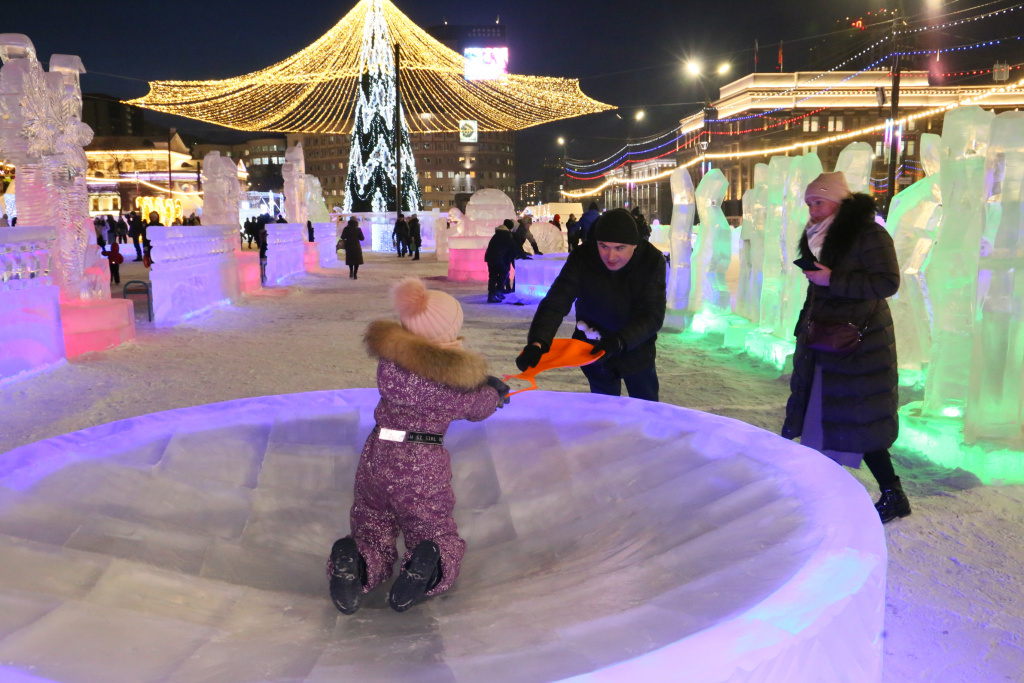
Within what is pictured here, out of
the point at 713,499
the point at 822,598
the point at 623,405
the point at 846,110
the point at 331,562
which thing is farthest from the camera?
the point at 846,110

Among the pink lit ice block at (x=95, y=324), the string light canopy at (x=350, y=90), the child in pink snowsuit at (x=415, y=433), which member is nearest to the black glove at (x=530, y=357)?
the child in pink snowsuit at (x=415, y=433)

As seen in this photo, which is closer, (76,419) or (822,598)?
(822,598)

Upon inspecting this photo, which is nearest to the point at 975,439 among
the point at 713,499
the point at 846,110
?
the point at 713,499

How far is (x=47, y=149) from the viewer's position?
892 centimetres

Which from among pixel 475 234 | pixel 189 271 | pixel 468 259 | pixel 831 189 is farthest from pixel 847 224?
pixel 475 234

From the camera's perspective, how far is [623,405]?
11.2 feet

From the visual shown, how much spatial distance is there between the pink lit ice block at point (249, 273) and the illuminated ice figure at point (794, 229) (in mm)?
10387

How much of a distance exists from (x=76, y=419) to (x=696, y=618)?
5.51m

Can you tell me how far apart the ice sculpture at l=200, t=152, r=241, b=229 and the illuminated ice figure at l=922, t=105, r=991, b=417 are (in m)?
13.3

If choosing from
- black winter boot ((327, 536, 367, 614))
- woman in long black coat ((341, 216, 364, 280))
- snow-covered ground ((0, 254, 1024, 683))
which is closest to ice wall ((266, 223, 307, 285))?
woman in long black coat ((341, 216, 364, 280))

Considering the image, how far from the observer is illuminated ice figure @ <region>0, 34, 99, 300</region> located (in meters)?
8.34

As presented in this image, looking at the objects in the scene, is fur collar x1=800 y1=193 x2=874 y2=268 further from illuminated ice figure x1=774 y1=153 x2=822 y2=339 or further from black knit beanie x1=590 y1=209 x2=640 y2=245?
illuminated ice figure x1=774 y1=153 x2=822 y2=339

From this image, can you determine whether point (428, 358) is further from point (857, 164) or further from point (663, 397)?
point (857, 164)

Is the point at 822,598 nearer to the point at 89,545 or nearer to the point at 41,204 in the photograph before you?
the point at 89,545
